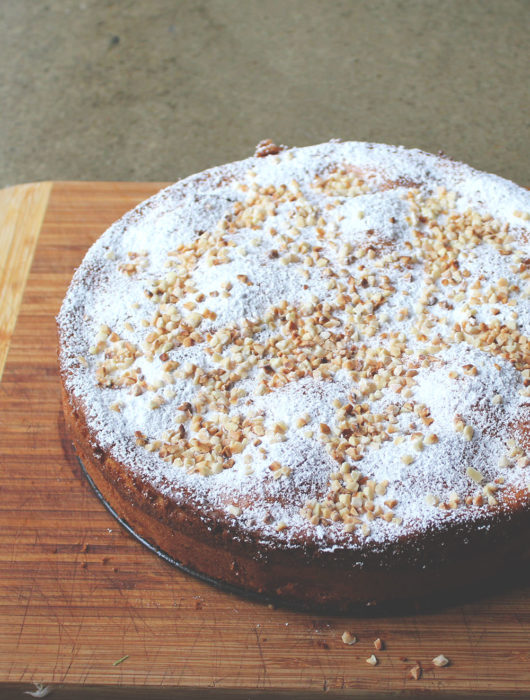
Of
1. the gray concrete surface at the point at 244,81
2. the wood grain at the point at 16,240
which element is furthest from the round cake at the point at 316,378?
the gray concrete surface at the point at 244,81

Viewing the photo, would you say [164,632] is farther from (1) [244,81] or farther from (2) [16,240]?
(1) [244,81]

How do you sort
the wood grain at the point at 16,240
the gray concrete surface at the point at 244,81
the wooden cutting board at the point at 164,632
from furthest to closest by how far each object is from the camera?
1. the gray concrete surface at the point at 244,81
2. the wood grain at the point at 16,240
3. the wooden cutting board at the point at 164,632

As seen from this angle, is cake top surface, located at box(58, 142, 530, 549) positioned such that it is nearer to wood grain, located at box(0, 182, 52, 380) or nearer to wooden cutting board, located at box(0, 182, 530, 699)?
wooden cutting board, located at box(0, 182, 530, 699)

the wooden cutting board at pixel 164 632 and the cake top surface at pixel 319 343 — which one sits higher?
the cake top surface at pixel 319 343

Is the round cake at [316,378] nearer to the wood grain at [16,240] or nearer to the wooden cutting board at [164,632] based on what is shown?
the wooden cutting board at [164,632]

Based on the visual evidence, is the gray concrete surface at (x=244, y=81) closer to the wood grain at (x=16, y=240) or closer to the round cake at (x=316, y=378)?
the wood grain at (x=16, y=240)

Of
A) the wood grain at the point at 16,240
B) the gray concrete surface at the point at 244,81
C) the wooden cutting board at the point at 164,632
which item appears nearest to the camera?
the wooden cutting board at the point at 164,632

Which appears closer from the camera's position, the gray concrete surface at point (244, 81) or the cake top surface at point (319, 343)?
the cake top surface at point (319, 343)
